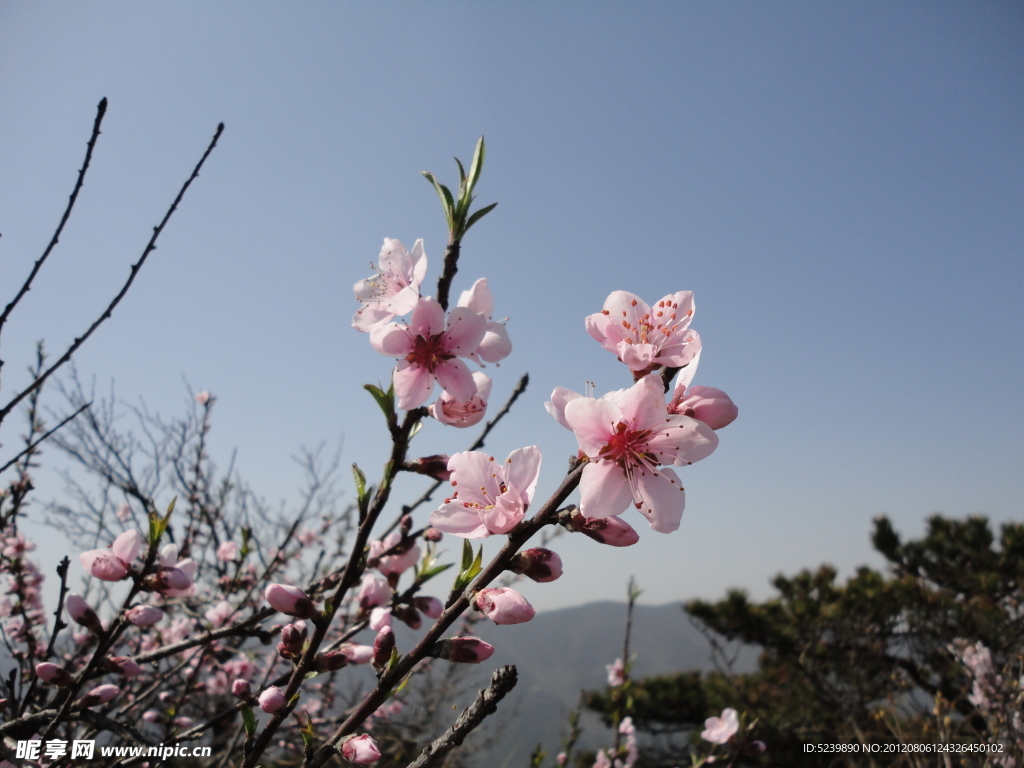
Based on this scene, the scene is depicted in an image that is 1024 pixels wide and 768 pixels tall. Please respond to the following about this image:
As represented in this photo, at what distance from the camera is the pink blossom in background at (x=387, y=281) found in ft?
4.71

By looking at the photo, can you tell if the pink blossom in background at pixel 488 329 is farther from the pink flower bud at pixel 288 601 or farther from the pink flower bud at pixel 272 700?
the pink flower bud at pixel 272 700

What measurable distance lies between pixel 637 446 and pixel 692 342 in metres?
0.25

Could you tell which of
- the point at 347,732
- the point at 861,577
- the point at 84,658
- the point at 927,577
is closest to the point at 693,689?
the point at 861,577

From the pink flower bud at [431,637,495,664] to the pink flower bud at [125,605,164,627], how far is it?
3.61 feet

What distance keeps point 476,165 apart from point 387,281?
46 cm

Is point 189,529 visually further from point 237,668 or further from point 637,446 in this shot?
point 637,446

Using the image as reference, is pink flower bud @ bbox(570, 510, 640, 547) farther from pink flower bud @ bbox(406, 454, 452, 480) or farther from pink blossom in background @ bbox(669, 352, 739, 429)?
pink flower bud @ bbox(406, 454, 452, 480)

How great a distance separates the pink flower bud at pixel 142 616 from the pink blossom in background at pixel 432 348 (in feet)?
3.73

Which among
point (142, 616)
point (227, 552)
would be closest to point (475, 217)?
point (142, 616)

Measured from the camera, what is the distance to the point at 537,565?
3.32ft

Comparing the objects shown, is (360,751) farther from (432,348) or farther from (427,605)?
(432,348)

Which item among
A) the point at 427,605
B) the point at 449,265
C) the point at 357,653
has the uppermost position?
the point at 449,265

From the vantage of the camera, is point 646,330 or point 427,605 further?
point 427,605

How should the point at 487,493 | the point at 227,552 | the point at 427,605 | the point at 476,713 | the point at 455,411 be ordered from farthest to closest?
the point at 227,552
the point at 427,605
the point at 455,411
the point at 487,493
the point at 476,713
